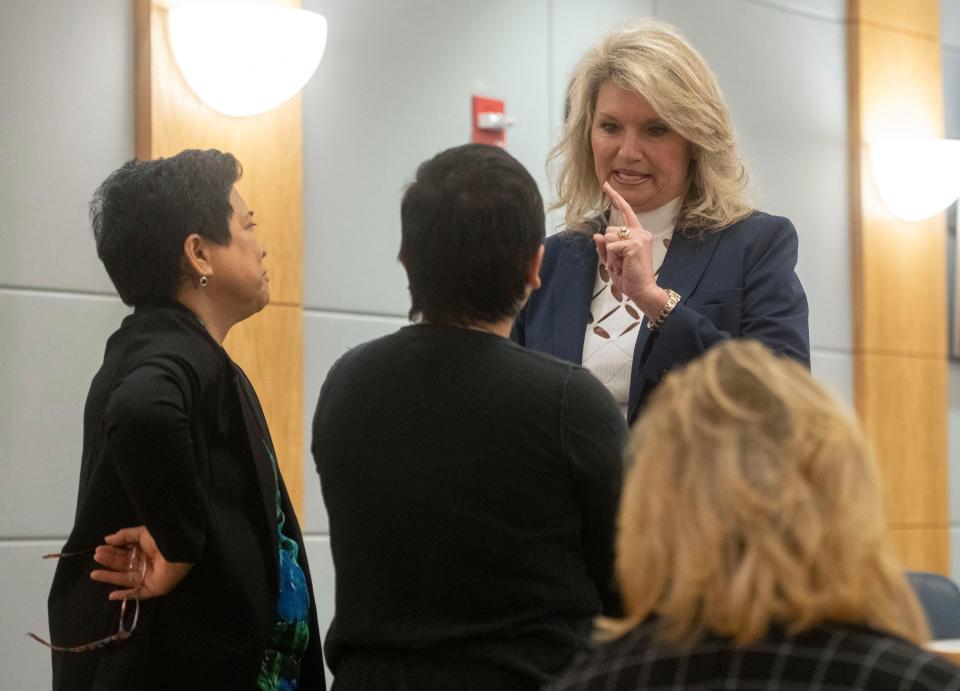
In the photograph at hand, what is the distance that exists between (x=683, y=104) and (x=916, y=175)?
11.6 ft

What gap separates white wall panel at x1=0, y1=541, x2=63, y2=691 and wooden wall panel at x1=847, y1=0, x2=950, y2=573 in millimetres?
3393

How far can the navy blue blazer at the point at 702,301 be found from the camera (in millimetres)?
2324

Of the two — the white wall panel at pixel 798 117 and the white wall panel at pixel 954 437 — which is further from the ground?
the white wall panel at pixel 798 117

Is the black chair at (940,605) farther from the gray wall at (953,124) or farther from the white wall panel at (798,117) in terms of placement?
the gray wall at (953,124)

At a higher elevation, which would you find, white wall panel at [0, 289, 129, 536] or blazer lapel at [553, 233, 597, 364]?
blazer lapel at [553, 233, 597, 364]

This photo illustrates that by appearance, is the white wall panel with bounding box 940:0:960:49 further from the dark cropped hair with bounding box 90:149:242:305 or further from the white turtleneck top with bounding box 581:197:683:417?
the dark cropped hair with bounding box 90:149:242:305

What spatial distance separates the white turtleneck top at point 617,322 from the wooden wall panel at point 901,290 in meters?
3.33

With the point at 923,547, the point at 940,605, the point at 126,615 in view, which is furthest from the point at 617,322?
the point at 923,547

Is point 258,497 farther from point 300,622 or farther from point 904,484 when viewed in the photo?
point 904,484

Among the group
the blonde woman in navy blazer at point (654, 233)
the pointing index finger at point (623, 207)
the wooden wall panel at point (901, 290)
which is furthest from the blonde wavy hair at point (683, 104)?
the wooden wall panel at point (901, 290)

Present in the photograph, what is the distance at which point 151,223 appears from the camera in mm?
2500

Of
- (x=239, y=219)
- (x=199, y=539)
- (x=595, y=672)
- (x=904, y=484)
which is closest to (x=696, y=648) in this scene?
(x=595, y=672)

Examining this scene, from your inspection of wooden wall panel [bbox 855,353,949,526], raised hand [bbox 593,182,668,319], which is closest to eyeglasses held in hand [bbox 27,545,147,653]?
raised hand [bbox 593,182,668,319]

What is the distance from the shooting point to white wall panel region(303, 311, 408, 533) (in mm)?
4289
